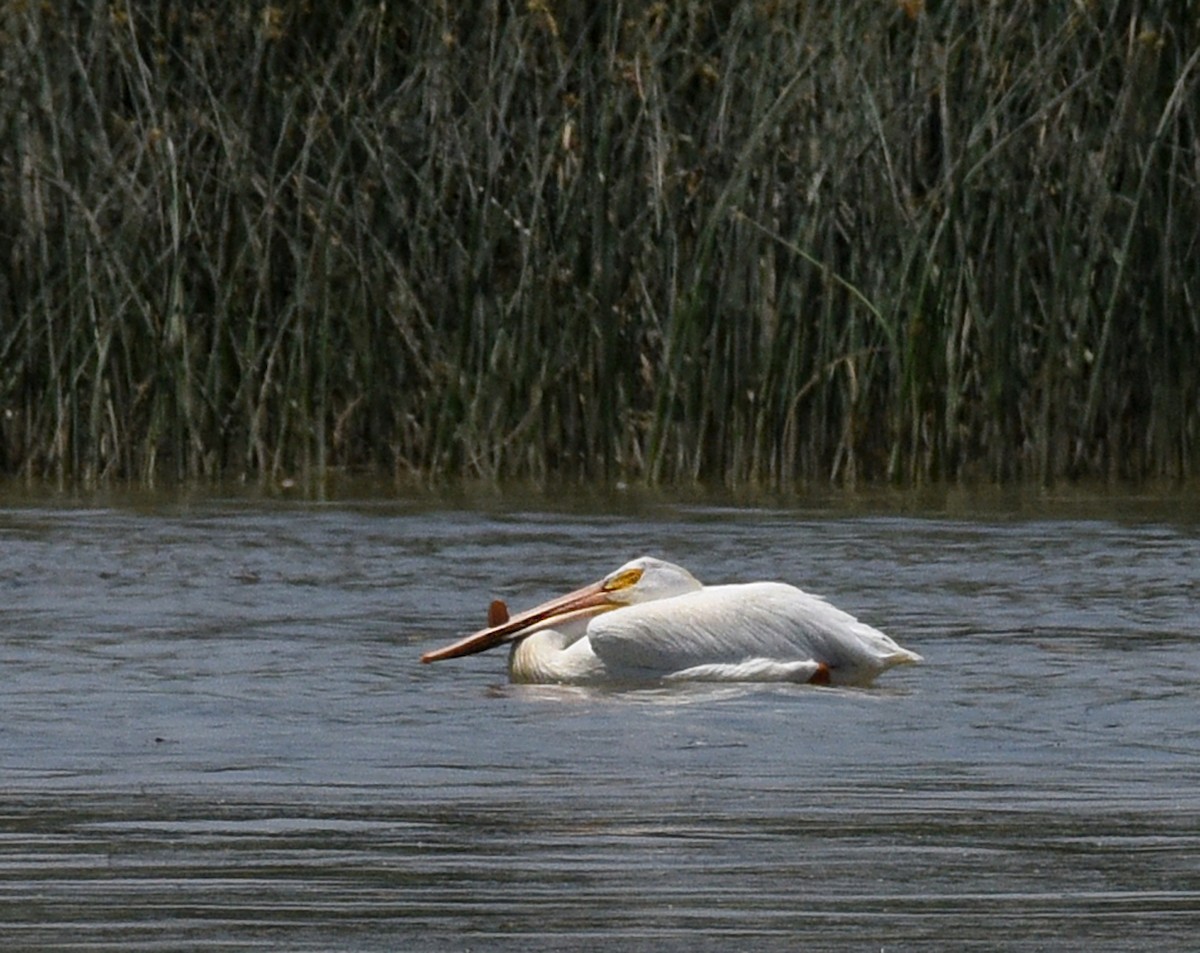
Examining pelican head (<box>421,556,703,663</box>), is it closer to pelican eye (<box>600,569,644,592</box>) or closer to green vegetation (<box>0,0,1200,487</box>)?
pelican eye (<box>600,569,644,592</box>)

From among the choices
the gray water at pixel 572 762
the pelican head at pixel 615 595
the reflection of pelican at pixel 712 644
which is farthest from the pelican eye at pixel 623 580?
the gray water at pixel 572 762

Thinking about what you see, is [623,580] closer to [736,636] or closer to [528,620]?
[528,620]

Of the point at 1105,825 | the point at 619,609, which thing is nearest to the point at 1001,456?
the point at 619,609

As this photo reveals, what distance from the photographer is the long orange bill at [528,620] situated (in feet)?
25.6

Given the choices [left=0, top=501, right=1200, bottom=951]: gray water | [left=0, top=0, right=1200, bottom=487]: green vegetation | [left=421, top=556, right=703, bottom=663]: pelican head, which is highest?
[left=0, top=0, right=1200, bottom=487]: green vegetation

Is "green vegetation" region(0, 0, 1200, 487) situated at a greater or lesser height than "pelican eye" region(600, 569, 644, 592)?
greater

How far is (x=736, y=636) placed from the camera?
298 inches

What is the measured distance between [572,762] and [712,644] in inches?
64.1

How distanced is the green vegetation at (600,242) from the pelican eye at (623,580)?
4.36 metres

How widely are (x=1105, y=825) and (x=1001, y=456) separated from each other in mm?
7909

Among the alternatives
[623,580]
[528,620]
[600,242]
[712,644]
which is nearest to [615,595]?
[623,580]

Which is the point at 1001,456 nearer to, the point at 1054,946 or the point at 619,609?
the point at 619,609

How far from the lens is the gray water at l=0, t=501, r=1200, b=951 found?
4.23 meters

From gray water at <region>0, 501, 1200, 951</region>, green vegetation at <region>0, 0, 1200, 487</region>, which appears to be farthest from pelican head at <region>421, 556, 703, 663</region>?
green vegetation at <region>0, 0, 1200, 487</region>
